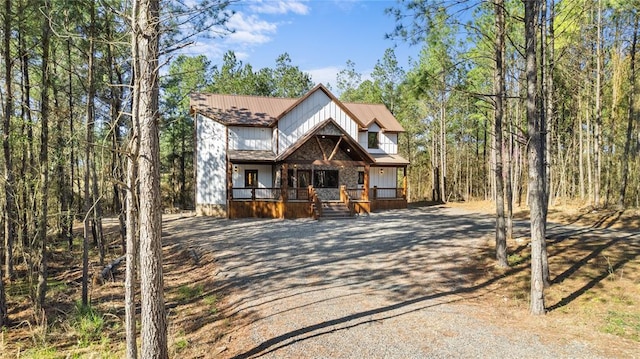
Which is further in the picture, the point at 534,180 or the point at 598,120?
the point at 598,120

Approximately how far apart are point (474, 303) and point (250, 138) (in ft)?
54.6

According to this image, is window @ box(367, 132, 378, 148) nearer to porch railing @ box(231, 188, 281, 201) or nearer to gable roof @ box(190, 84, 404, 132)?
gable roof @ box(190, 84, 404, 132)

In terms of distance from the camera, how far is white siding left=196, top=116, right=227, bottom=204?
21062mm

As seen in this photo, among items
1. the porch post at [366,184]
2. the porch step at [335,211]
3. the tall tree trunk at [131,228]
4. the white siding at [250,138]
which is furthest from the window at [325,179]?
the tall tree trunk at [131,228]

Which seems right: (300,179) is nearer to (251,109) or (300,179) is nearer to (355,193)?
(355,193)

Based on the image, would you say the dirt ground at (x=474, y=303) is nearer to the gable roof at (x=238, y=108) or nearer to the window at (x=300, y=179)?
the window at (x=300, y=179)

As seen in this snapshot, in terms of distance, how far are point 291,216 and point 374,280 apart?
10921 mm

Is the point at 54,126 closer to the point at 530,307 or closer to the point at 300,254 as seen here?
the point at 300,254

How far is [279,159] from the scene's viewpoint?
19516 mm

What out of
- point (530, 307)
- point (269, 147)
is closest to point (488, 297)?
point (530, 307)

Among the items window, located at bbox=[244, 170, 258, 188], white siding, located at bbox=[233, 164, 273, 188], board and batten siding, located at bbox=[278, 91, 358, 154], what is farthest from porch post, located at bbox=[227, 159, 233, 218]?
board and batten siding, located at bbox=[278, 91, 358, 154]

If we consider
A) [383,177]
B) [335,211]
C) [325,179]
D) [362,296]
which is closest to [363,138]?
[383,177]

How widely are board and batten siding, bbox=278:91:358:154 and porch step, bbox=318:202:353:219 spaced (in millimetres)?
4156

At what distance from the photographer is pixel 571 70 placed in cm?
2006
